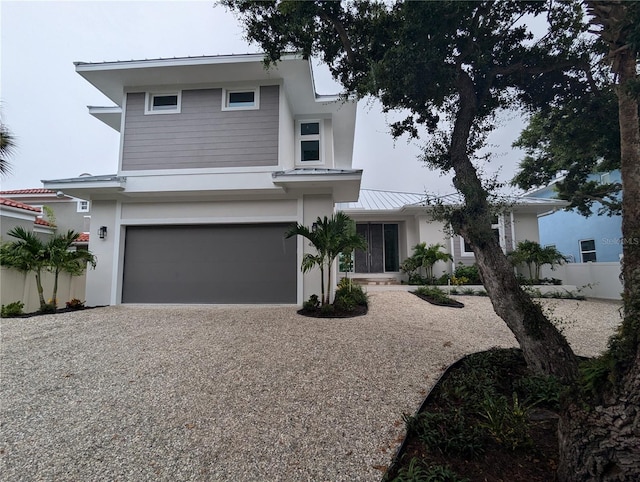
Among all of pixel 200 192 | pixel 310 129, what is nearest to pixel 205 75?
pixel 200 192

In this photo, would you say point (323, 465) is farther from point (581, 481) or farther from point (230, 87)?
point (230, 87)

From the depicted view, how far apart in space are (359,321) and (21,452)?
4906 mm

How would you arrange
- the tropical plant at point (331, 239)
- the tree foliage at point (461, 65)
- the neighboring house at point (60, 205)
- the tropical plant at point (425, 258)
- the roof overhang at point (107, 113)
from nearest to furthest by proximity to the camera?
the tree foliage at point (461, 65) → the tropical plant at point (331, 239) → the roof overhang at point (107, 113) → the tropical plant at point (425, 258) → the neighboring house at point (60, 205)

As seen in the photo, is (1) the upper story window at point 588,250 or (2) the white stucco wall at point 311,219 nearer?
(2) the white stucco wall at point 311,219

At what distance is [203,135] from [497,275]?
306 inches

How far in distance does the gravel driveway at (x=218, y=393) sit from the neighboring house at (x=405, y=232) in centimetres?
624

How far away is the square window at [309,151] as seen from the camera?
31.1 ft

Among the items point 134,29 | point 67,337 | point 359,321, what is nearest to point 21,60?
point 134,29

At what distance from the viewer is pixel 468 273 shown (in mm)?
11344

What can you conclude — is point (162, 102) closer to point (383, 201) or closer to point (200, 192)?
point (200, 192)

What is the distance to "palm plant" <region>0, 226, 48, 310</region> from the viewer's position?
271 inches

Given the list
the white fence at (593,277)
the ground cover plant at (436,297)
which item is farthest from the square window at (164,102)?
the white fence at (593,277)

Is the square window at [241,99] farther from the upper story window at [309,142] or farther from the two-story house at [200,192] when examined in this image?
the upper story window at [309,142]

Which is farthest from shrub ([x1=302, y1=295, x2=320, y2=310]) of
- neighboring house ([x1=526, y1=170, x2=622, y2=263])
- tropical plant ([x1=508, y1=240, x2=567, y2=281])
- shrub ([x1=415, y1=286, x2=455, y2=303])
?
neighboring house ([x1=526, y1=170, x2=622, y2=263])
